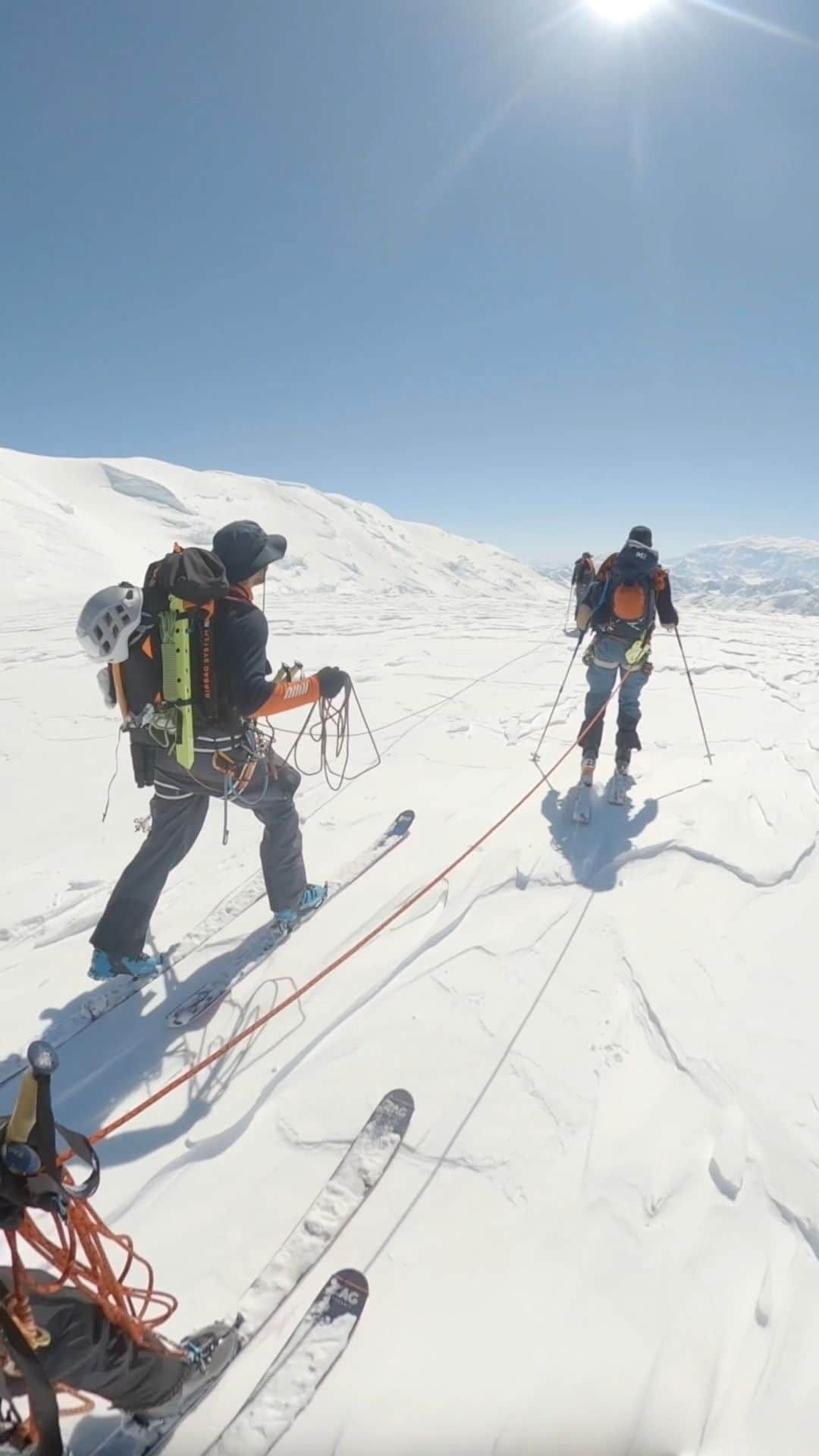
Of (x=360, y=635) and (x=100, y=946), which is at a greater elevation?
(x=360, y=635)

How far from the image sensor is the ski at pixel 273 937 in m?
3.46

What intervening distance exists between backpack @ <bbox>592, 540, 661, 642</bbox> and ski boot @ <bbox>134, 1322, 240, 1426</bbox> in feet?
17.8

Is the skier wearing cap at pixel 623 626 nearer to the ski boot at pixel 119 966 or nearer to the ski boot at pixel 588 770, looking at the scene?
the ski boot at pixel 588 770

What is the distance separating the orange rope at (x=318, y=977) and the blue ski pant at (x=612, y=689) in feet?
0.19

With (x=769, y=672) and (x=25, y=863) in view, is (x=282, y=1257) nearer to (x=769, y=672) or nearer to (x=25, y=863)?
(x=25, y=863)

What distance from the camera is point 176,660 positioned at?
332 cm

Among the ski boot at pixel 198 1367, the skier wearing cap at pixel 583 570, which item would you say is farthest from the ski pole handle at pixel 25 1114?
the skier wearing cap at pixel 583 570

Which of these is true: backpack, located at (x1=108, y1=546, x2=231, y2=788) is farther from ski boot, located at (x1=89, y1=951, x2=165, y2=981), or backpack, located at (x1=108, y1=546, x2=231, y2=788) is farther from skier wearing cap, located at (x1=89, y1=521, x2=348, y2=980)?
ski boot, located at (x1=89, y1=951, x2=165, y2=981)

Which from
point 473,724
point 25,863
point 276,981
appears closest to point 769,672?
point 473,724

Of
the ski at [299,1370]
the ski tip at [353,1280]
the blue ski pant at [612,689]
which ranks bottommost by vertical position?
the ski at [299,1370]

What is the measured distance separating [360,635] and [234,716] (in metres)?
13.3

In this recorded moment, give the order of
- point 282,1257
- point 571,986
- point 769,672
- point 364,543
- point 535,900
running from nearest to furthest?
point 282,1257 < point 571,986 < point 535,900 < point 769,672 < point 364,543

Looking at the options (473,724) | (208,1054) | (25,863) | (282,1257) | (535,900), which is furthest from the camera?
(473,724)

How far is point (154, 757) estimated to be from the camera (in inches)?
141
